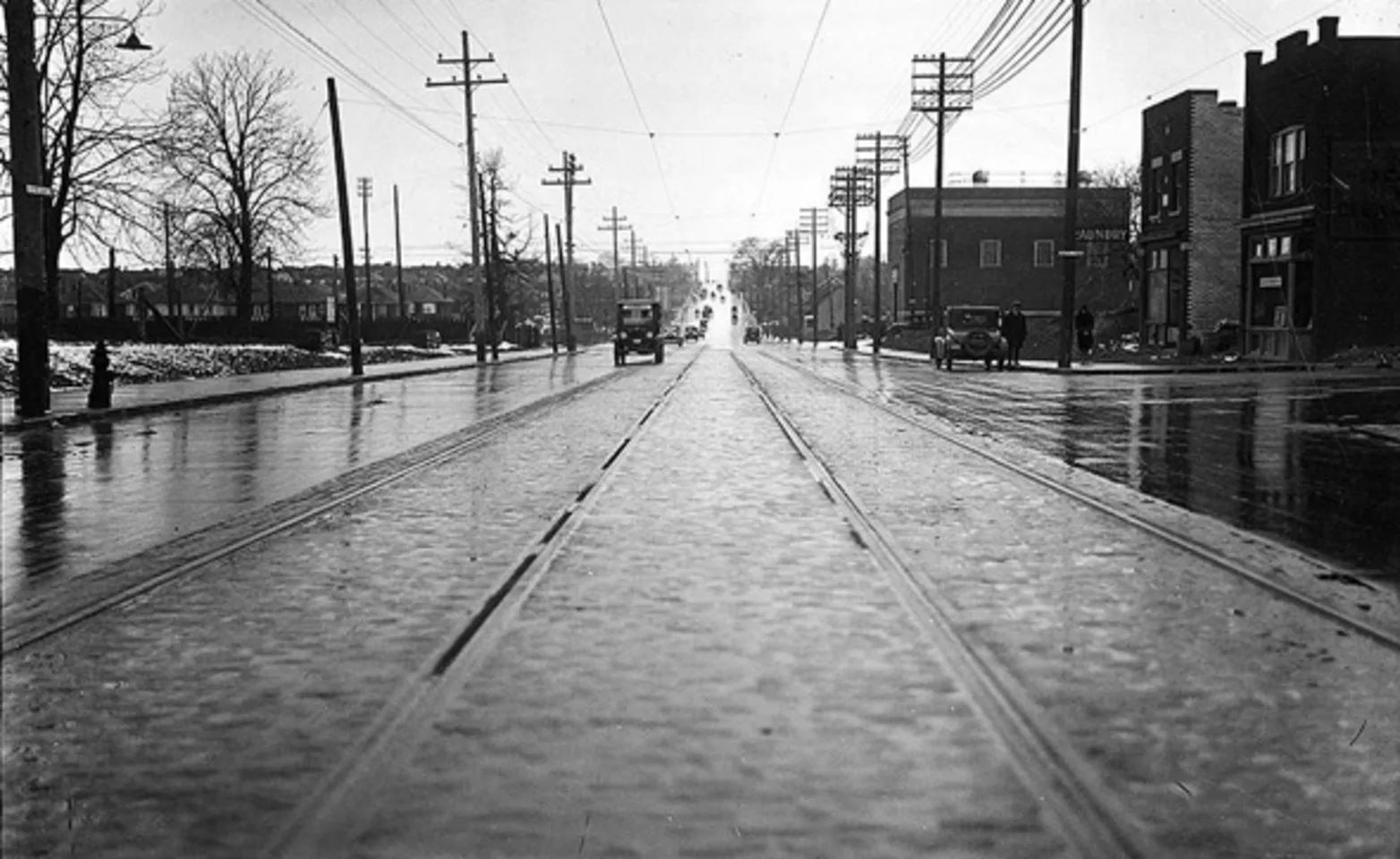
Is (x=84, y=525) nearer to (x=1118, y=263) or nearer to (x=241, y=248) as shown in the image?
(x=241, y=248)

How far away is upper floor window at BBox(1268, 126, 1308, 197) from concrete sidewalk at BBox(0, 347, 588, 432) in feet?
91.8

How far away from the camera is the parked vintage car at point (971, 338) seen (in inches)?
1895

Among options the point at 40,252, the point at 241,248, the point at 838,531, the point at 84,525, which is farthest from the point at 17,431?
the point at 241,248

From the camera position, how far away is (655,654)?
6.51m

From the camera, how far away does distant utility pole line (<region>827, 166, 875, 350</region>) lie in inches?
3476

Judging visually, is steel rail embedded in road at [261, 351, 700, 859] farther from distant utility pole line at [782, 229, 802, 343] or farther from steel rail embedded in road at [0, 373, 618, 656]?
distant utility pole line at [782, 229, 802, 343]

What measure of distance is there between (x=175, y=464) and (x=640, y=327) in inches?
1918

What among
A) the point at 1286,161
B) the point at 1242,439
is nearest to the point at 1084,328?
the point at 1286,161

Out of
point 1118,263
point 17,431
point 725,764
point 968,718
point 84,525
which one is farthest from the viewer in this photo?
point 1118,263

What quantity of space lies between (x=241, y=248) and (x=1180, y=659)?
72.3 m

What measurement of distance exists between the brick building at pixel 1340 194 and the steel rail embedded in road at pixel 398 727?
36609 mm

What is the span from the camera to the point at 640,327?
64750 millimetres

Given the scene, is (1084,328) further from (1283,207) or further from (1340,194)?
(1340,194)

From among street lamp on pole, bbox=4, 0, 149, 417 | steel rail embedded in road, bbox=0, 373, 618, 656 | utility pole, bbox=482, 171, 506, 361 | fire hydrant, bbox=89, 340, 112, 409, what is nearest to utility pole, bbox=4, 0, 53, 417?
street lamp on pole, bbox=4, 0, 149, 417
